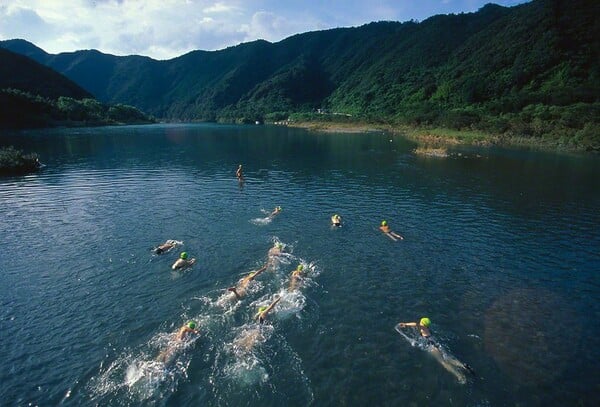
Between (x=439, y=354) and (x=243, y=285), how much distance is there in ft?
44.1

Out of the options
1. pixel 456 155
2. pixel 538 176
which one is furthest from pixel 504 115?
pixel 538 176

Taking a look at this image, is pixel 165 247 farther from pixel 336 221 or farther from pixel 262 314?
pixel 336 221

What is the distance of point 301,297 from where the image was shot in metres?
24.5

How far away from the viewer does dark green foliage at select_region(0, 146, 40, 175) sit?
65.0 m

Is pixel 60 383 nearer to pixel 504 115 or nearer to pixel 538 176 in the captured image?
pixel 538 176

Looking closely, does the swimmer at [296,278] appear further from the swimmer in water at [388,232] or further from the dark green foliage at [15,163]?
the dark green foliage at [15,163]

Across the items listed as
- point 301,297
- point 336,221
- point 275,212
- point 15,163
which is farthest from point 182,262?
point 15,163

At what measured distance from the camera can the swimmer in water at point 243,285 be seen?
24.2 m

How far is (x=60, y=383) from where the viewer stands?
17.1 m

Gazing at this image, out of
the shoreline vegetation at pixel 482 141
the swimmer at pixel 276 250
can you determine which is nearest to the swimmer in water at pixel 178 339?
the swimmer at pixel 276 250

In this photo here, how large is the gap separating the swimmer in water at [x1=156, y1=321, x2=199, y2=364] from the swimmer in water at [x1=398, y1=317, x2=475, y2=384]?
12330 millimetres

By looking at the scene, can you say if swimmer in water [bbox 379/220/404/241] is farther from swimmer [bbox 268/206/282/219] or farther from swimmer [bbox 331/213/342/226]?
swimmer [bbox 268/206/282/219]

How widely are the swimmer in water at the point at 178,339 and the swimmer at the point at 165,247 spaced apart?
11615 mm

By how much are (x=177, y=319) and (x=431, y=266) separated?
20.1 metres
